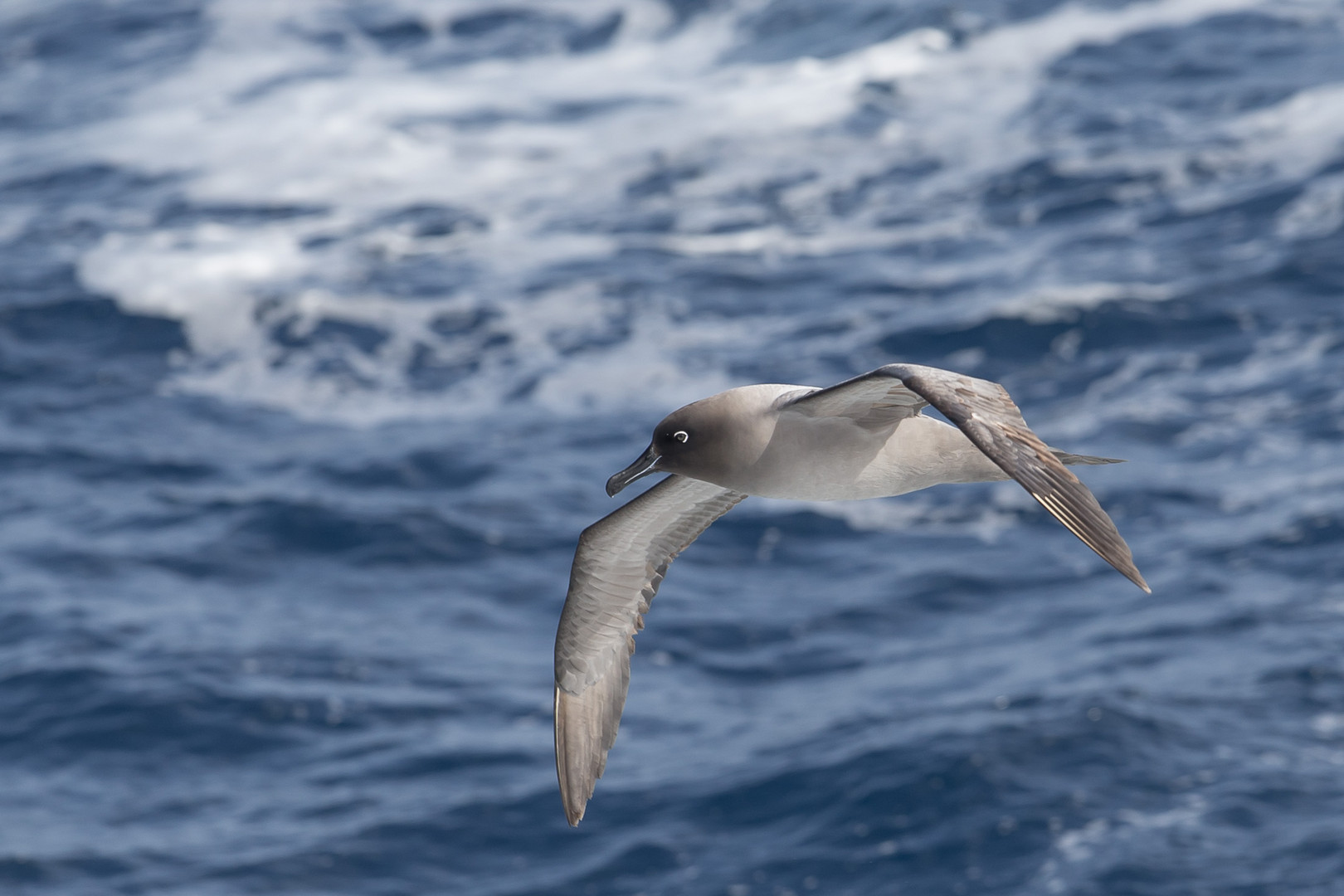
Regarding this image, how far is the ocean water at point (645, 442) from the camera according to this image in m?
21.9

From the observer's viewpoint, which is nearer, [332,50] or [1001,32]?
[1001,32]

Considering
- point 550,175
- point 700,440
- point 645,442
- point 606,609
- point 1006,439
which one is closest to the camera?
point 1006,439

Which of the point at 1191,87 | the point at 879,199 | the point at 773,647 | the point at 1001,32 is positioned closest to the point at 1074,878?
the point at 773,647

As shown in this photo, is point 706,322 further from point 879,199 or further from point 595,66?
point 595,66

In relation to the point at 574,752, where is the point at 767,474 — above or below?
above

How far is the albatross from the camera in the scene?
26.3 feet

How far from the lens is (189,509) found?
28672 millimetres

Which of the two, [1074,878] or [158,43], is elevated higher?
[158,43]

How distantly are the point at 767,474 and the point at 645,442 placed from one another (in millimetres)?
20097

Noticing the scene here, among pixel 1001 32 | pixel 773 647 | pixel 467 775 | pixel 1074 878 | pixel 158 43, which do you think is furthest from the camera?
pixel 158 43

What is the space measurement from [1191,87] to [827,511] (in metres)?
18.1

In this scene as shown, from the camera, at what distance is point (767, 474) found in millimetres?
9586

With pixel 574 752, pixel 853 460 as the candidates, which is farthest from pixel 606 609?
pixel 853 460

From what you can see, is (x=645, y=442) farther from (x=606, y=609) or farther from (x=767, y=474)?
(x=767, y=474)
